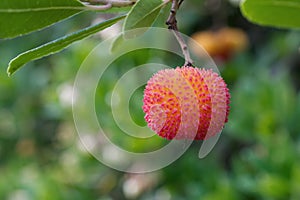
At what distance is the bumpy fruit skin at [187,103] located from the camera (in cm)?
93

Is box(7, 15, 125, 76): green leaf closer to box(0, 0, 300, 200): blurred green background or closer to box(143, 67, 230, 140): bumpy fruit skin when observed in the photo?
box(143, 67, 230, 140): bumpy fruit skin

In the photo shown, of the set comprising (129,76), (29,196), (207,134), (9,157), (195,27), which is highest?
(207,134)

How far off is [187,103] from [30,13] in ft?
0.94

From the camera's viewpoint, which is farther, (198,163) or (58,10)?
(198,163)

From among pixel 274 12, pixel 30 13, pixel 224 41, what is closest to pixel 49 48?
pixel 30 13

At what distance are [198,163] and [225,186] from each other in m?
0.32

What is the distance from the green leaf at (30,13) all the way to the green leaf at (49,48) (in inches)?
1.5

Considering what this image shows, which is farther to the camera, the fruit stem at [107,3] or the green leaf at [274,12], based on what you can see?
the green leaf at [274,12]

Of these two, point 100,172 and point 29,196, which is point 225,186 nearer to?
point 100,172

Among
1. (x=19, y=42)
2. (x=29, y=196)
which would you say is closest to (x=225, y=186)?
(x=29, y=196)

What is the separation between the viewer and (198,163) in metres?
2.52

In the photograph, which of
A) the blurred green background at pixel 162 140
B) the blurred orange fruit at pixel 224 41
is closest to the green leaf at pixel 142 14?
the blurred green background at pixel 162 140

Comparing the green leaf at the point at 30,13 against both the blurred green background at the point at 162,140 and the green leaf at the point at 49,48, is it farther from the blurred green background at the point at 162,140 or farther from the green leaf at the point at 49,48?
the blurred green background at the point at 162,140

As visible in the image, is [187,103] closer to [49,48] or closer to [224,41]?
[49,48]
